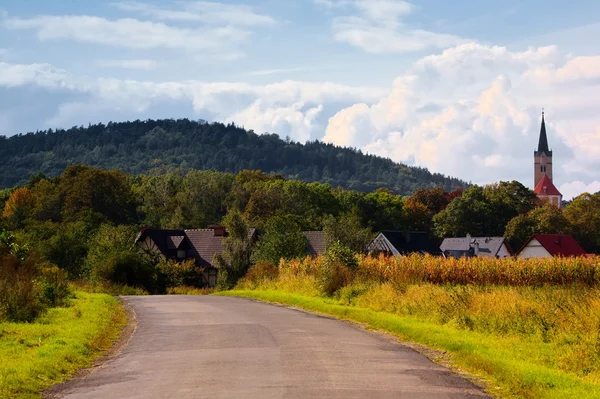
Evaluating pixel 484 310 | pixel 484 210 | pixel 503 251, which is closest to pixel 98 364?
pixel 484 310

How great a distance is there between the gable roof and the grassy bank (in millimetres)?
56342

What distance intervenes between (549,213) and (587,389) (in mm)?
97633

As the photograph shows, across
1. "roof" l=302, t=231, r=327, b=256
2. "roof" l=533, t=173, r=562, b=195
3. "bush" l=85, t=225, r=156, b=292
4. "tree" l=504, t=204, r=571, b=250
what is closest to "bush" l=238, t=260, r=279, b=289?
"bush" l=85, t=225, r=156, b=292

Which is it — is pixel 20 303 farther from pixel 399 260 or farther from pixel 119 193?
pixel 119 193

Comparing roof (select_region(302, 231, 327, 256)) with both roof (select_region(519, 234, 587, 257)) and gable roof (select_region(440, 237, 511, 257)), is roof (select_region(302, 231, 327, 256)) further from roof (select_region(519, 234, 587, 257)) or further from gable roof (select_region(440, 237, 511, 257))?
roof (select_region(519, 234, 587, 257))

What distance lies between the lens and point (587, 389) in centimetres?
1122

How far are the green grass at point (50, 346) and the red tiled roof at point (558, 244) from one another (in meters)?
70.4

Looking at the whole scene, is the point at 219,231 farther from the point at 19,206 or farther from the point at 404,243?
the point at 19,206

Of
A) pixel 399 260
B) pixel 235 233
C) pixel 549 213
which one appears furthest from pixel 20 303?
pixel 549 213

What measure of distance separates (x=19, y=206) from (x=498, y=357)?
354 ft

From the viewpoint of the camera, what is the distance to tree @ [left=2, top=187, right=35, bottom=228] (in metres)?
102

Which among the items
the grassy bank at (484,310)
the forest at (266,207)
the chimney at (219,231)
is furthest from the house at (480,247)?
the grassy bank at (484,310)

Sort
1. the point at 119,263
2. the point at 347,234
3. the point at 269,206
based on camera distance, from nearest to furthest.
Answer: the point at 119,263 < the point at 347,234 < the point at 269,206

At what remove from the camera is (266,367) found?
509 inches
